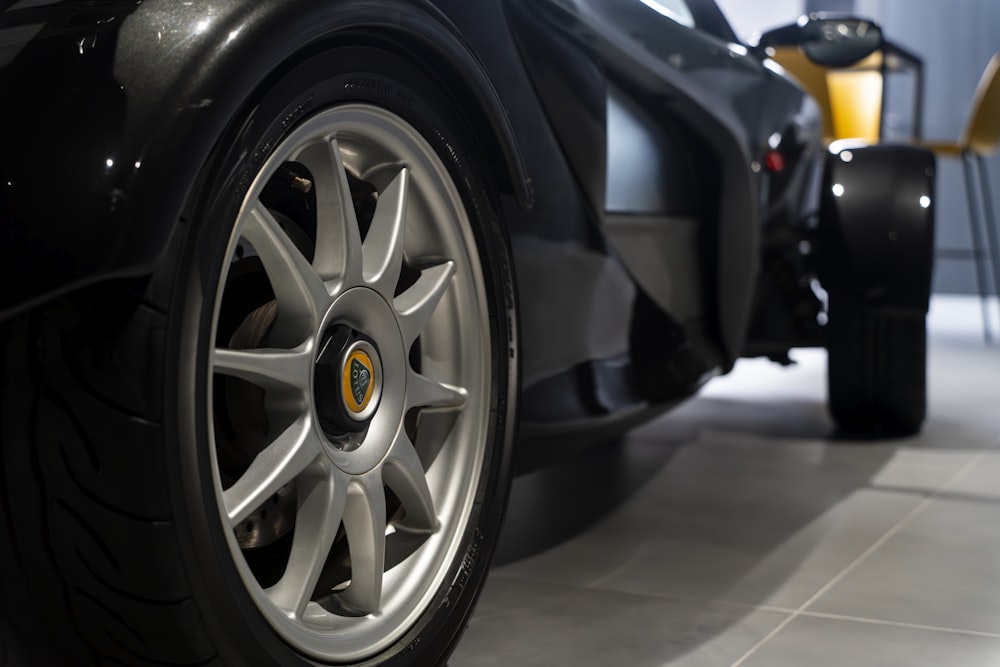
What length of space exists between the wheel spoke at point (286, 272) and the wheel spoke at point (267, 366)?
40 millimetres

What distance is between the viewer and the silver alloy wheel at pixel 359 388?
1105 millimetres

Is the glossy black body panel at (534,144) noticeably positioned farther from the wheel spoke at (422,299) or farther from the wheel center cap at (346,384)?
the wheel center cap at (346,384)

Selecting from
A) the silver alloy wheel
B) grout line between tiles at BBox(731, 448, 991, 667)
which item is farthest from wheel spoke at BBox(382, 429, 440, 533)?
grout line between tiles at BBox(731, 448, 991, 667)

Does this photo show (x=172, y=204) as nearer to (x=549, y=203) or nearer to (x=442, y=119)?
(x=442, y=119)

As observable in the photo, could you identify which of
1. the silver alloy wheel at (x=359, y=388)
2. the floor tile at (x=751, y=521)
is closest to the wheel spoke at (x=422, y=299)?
the silver alloy wheel at (x=359, y=388)

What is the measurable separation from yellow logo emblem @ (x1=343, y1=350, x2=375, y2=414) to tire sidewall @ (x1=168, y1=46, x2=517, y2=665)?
0.20 m

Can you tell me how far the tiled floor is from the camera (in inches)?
60.1

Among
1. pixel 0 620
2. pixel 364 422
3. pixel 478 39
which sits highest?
pixel 478 39

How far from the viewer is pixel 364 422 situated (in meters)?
1.21

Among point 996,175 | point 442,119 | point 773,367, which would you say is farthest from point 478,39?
point 996,175

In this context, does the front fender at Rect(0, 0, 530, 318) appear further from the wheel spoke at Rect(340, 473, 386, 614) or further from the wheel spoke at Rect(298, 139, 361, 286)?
the wheel spoke at Rect(340, 473, 386, 614)

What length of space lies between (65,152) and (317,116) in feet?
0.87

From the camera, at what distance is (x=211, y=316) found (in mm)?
967

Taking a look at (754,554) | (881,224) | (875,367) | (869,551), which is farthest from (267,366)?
(875,367)
